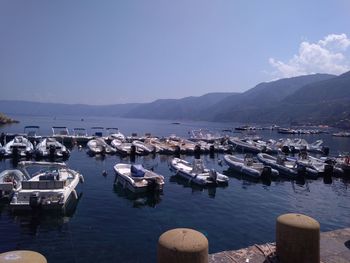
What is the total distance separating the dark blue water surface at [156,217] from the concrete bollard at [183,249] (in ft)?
29.8

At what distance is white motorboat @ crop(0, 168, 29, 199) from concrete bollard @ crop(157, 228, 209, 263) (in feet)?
60.4

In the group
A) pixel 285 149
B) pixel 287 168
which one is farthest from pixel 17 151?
pixel 285 149

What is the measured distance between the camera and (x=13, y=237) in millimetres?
16797

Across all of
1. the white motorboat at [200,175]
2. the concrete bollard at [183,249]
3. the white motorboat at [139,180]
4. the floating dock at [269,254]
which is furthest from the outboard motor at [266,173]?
the concrete bollard at [183,249]

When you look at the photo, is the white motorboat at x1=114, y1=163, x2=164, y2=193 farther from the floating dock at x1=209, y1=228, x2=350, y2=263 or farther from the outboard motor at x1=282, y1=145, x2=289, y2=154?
the outboard motor at x1=282, y1=145, x2=289, y2=154

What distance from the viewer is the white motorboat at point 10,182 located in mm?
22812

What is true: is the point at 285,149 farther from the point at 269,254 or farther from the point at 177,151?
the point at 269,254

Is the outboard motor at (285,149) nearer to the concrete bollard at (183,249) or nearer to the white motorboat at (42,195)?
the white motorboat at (42,195)

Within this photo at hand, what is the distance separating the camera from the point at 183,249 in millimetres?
6109

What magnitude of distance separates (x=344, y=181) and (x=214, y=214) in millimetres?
23012

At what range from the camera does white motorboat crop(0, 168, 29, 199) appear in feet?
74.8

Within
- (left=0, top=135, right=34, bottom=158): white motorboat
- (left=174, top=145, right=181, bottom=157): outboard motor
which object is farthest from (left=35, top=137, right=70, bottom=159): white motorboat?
(left=174, top=145, right=181, bottom=157): outboard motor

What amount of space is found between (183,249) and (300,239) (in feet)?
10.4

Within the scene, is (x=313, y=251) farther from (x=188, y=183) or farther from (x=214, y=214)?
(x=188, y=183)
